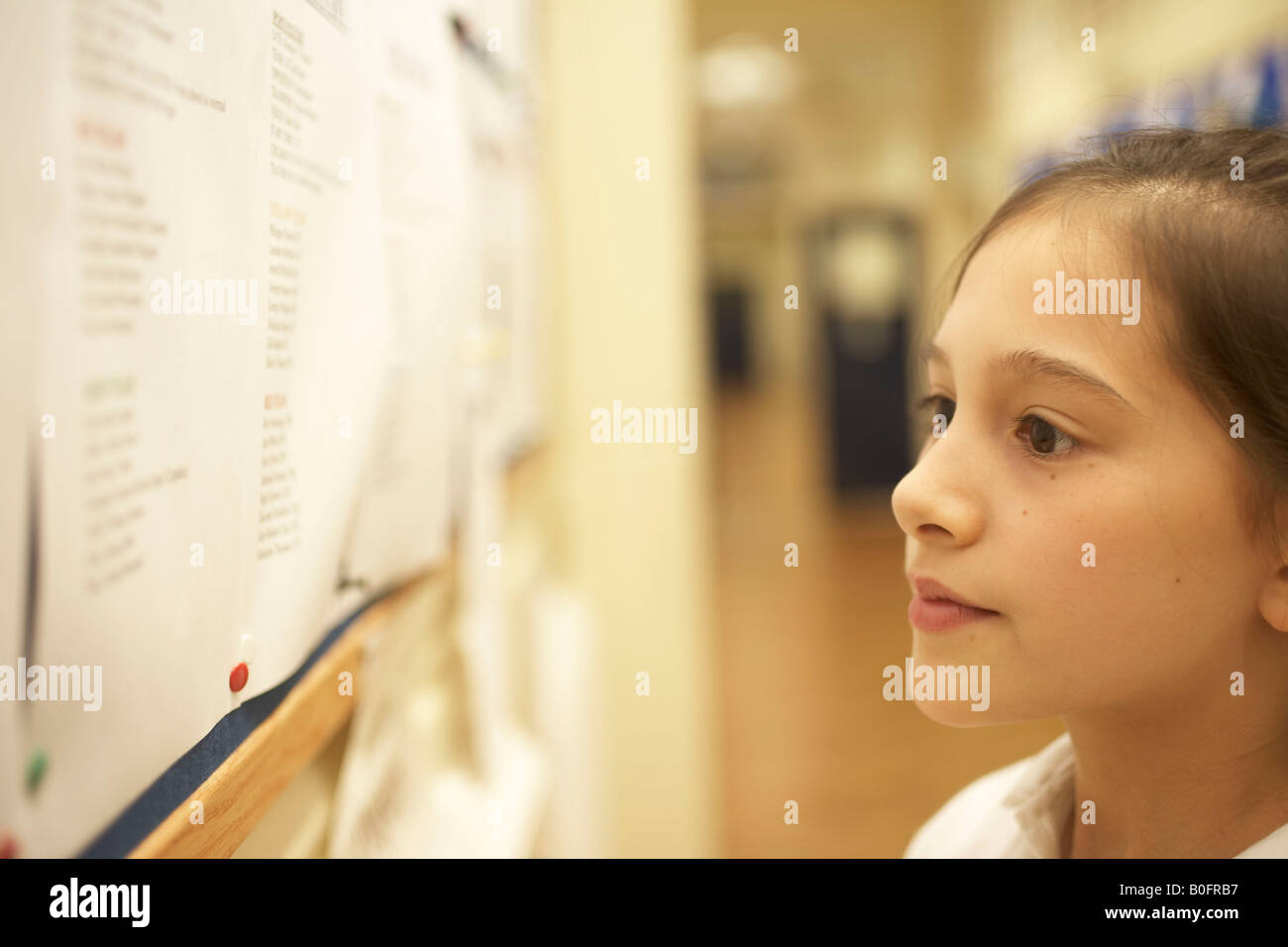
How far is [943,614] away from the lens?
0.50m

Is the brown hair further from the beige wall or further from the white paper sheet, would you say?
the beige wall

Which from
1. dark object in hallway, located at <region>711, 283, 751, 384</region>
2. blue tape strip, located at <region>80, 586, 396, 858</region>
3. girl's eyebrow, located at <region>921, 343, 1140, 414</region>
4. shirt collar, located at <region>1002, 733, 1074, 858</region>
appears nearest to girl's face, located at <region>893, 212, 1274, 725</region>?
girl's eyebrow, located at <region>921, 343, 1140, 414</region>

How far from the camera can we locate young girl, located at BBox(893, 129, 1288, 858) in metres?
0.45

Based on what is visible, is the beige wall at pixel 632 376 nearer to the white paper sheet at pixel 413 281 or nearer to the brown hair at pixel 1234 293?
the white paper sheet at pixel 413 281

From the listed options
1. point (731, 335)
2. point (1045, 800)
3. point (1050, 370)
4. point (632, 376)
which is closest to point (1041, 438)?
point (1050, 370)

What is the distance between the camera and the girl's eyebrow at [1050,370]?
1.46ft

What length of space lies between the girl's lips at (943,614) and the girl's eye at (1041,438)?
0.09 meters

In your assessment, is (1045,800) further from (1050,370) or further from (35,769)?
(35,769)

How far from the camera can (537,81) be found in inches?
68.2

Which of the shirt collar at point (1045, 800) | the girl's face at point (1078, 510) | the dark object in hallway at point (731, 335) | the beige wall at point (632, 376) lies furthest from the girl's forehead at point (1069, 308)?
the dark object in hallway at point (731, 335)

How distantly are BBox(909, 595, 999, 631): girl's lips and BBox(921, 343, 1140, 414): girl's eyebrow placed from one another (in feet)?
0.40

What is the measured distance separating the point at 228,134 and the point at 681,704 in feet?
5.49

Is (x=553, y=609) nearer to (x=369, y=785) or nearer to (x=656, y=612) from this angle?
(x=656, y=612)
